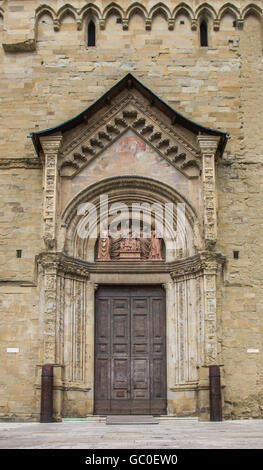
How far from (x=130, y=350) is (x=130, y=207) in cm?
346

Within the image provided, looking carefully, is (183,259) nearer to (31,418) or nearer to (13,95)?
(31,418)


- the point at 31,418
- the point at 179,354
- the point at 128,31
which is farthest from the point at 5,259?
the point at 128,31

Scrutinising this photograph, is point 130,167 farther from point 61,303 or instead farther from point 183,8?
point 183,8

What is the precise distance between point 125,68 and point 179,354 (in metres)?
7.40

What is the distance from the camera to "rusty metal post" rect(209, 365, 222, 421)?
1341 centimetres

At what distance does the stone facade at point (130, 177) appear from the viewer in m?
14.2

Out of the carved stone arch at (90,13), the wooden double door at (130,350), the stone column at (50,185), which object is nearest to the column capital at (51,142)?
the stone column at (50,185)

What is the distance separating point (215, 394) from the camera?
13453 millimetres

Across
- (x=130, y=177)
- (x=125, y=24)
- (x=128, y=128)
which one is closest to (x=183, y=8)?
(x=125, y=24)

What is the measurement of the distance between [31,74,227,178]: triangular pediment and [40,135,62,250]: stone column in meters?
0.26

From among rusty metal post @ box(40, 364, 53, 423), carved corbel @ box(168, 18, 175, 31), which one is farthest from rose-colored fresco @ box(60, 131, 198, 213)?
rusty metal post @ box(40, 364, 53, 423)

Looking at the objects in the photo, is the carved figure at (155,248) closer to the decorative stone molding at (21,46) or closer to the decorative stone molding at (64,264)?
the decorative stone molding at (64,264)

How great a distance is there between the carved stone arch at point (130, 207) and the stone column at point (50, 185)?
48cm

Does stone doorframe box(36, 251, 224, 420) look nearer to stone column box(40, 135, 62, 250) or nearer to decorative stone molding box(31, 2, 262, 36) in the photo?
stone column box(40, 135, 62, 250)
